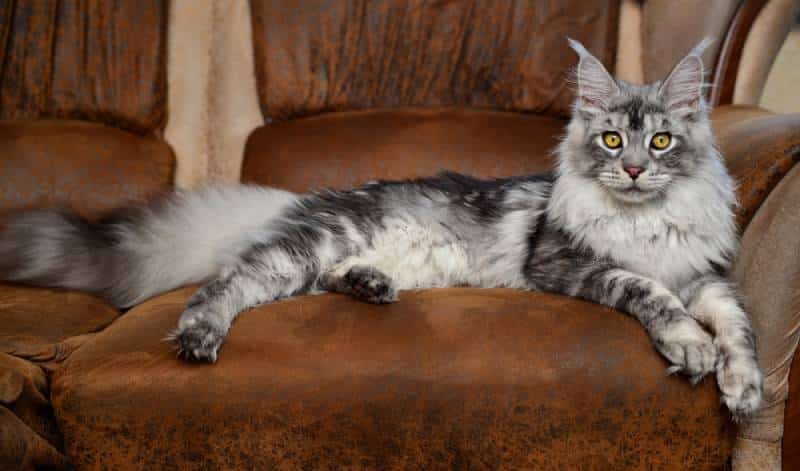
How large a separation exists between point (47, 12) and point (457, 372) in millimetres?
1952

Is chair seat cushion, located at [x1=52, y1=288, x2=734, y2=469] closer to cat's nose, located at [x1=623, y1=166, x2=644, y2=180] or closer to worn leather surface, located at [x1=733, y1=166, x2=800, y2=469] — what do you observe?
worn leather surface, located at [x1=733, y1=166, x2=800, y2=469]

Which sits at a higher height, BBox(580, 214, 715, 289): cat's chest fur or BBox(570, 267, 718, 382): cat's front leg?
BBox(580, 214, 715, 289): cat's chest fur

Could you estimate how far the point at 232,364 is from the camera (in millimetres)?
1390

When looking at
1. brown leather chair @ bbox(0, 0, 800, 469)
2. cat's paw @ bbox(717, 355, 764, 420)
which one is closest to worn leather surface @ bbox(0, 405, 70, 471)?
brown leather chair @ bbox(0, 0, 800, 469)

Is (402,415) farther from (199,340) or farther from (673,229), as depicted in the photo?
(673,229)

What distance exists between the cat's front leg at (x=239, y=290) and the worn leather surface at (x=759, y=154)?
1031 mm

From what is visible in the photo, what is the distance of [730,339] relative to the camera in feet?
4.70

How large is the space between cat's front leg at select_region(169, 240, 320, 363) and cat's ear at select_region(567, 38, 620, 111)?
Result: 0.80 metres

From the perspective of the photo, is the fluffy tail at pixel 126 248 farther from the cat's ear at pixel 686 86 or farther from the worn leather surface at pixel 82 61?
the cat's ear at pixel 686 86

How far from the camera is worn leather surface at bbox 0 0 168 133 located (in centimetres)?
245

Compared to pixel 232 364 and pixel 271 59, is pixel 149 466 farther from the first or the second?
pixel 271 59

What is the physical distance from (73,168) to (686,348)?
6.19ft

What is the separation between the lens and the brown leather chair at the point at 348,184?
1348mm

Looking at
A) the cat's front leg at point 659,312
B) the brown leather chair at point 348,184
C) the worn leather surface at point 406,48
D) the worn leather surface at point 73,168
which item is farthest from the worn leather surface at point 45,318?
the cat's front leg at point 659,312
